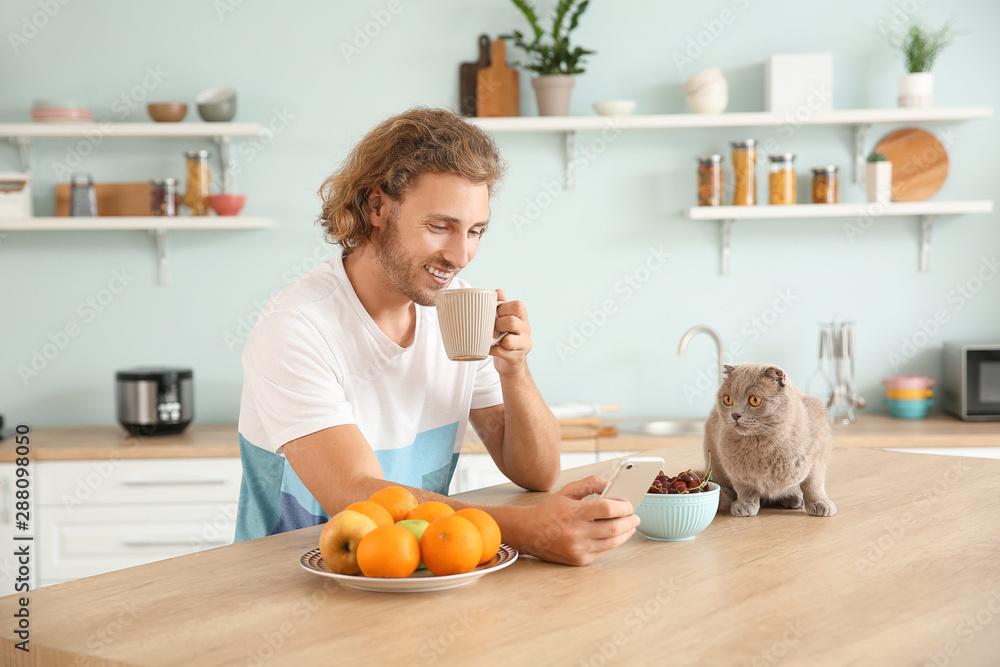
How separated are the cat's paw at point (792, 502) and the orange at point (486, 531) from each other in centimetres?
53

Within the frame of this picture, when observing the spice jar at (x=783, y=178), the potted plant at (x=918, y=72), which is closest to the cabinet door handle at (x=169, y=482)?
the spice jar at (x=783, y=178)

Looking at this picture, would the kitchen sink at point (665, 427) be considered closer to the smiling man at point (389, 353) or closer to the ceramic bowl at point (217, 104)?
the smiling man at point (389, 353)

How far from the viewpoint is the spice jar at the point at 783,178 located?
120 inches

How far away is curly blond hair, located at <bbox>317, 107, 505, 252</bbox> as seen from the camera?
1534mm

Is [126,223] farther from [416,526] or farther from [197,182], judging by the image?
[416,526]

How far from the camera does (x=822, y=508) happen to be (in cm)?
126

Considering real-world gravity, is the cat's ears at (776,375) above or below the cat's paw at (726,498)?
above

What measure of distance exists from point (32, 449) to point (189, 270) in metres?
0.85

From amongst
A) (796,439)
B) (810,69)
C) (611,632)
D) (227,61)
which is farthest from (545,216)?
(611,632)

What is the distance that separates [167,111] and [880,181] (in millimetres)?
2492

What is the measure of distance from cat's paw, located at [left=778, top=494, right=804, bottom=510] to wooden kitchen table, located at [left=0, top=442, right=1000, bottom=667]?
0.08 m

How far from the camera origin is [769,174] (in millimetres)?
3131

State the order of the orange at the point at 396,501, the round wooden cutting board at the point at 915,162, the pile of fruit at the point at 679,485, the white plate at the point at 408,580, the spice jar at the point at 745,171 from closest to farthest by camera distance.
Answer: the white plate at the point at 408,580 → the orange at the point at 396,501 → the pile of fruit at the point at 679,485 → the spice jar at the point at 745,171 → the round wooden cutting board at the point at 915,162

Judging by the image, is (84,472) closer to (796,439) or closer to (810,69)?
(796,439)
